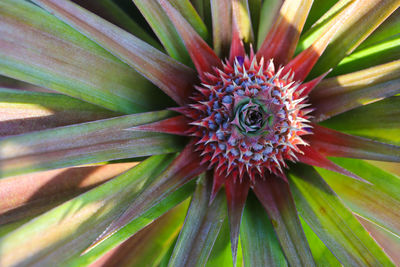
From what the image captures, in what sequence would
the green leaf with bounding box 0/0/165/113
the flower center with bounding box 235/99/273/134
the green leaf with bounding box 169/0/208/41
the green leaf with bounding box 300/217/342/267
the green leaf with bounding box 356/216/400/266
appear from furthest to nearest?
the green leaf with bounding box 356/216/400/266 → the green leaf with bounding box 300/217/342/267 → the green leaf with bounding box 169/0/208/41 → the green leaf with bounding box 0/0/165/113 → the flower center with bounding box 235/99/273/134

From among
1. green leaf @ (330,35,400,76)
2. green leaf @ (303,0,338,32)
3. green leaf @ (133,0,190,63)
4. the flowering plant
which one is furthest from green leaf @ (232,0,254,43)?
green leaf @ (330,35,400,76)

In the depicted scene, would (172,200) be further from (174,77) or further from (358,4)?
(358,4)

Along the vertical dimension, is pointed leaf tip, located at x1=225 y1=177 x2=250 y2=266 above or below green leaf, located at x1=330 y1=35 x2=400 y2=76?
below

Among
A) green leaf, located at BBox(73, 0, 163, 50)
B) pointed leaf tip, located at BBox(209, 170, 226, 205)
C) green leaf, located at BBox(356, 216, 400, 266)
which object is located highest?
green leaf, located at BBox(73, 0, 163, 50)

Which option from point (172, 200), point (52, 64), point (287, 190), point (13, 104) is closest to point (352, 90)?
point (287, 190)

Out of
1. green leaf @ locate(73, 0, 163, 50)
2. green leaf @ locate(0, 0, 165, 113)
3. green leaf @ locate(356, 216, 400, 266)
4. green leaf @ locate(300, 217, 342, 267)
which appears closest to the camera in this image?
green leaf @ locate(0, 0, 165, 113)

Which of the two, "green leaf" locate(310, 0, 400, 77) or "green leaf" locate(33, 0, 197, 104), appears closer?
"green leaf" locate(33, 0, 197, 104)

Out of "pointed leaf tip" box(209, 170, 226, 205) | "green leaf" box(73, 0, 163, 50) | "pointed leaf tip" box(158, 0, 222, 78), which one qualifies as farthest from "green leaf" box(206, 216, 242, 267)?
"green leaf" box(73, 0, 163, 50)

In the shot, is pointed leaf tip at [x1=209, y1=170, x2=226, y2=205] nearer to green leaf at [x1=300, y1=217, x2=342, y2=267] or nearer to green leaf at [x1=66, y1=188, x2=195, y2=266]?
green leaf at [x1=66, y1=188, x2=195, y2=266]
